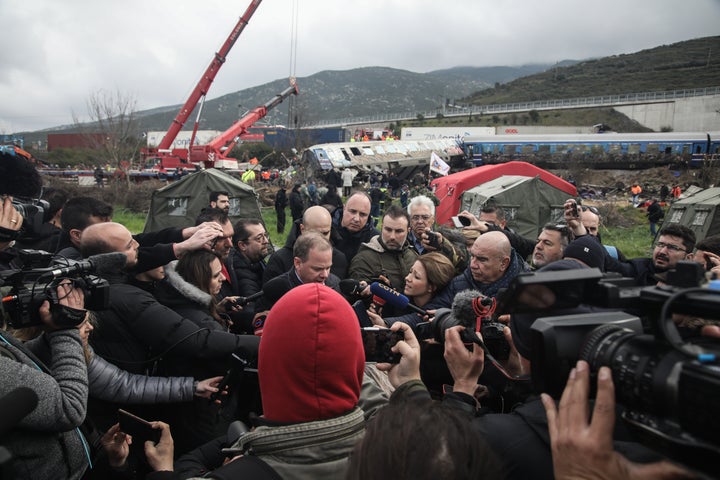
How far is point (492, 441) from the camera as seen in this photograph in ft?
4.69

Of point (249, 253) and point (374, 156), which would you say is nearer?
point (249, 253)

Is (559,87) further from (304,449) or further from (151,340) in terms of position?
(304,449)

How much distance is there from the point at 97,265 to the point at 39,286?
1.48 feet

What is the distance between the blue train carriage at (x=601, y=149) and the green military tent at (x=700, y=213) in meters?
29.9

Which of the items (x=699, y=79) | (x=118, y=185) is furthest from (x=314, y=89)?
(x=118, y=185)

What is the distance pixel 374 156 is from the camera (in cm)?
3409

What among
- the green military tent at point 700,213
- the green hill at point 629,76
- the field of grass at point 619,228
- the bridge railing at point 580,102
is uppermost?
Answer: the green hill at point 629,76

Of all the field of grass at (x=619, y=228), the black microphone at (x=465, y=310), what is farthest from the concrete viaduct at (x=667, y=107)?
the black microphone at (x=465, y=310)

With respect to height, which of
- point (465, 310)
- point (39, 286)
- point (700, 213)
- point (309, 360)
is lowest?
point (700, 213)

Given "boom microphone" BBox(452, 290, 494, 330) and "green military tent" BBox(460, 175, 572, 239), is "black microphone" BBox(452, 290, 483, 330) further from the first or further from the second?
"green military tent" BBox(460, 175, 572, 239)

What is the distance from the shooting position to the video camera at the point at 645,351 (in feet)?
2.94

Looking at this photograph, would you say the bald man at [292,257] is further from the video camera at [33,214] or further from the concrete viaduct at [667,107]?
the concrete viaduct at [667,107]

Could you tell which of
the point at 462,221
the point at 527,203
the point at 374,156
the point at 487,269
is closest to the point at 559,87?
the point at 374,156

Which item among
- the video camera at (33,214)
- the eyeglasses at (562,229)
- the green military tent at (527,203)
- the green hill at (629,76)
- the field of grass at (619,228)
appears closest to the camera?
the video camera at (33,214)
